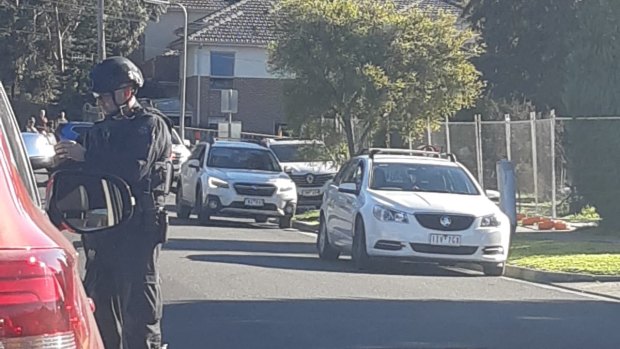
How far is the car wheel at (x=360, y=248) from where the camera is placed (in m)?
17.0

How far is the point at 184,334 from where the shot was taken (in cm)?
1088

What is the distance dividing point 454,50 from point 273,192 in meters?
5.26

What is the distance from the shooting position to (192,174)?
26.4 m

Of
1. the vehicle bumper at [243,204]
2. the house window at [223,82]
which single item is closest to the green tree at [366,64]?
the vehicle bumper at [243,204]

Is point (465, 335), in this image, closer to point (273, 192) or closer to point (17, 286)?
point (17, 286)

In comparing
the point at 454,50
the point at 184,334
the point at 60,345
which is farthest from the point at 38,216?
the point at 454,50

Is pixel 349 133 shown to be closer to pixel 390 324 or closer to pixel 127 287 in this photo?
pixel 390 324

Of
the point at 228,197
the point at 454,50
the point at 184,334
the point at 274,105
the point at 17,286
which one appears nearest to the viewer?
the point at 17,286

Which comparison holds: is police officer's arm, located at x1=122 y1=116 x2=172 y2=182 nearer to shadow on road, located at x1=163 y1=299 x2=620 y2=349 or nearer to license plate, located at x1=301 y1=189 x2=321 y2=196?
shadow on road, located at x1=163 y1=299 x2=620 y2=349

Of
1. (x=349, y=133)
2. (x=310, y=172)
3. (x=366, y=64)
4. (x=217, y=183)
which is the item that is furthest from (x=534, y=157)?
(x=217, y=183)

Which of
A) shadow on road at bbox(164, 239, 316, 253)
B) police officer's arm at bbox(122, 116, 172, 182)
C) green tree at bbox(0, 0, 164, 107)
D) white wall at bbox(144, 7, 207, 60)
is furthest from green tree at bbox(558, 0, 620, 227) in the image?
white wall at bbox(144, 7, 207, 60)

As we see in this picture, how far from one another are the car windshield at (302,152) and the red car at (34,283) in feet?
83.3

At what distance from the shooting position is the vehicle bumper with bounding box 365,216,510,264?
16688mm

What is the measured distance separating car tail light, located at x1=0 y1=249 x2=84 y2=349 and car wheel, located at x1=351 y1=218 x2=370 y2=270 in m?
13.7
